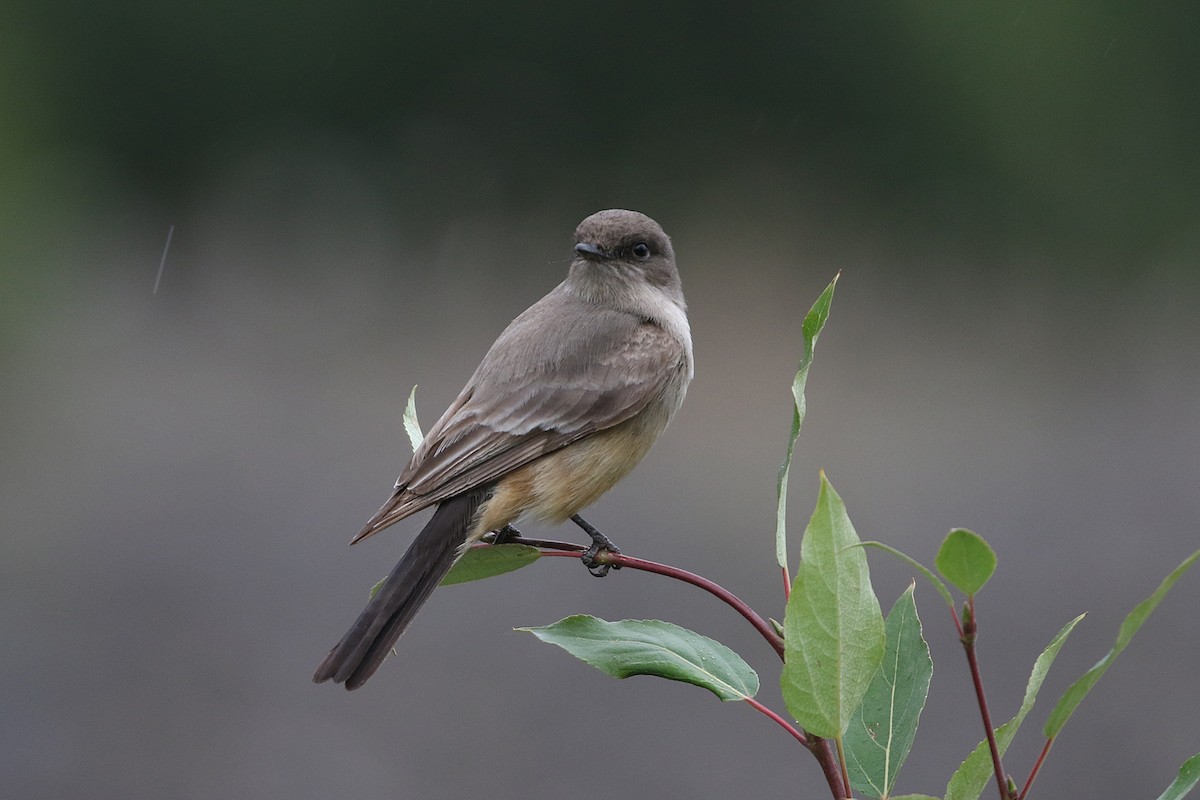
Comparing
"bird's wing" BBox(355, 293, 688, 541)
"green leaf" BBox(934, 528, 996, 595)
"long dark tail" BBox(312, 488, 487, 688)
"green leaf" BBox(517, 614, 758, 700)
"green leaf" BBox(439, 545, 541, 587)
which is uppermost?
"bird's wing" BBox(355, 293, 688, 541)

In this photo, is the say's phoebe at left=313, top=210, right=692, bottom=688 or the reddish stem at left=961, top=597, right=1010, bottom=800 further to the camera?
the say's phoebe at left=313, top=210, right=692, bottom=688

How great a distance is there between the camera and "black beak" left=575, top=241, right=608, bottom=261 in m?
3.07

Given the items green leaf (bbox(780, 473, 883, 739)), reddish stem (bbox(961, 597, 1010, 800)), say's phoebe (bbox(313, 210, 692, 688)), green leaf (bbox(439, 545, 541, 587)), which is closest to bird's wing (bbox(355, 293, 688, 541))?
say's phoebe (bbox(313, 210, 692, 688))

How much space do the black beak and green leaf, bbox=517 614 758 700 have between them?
164cm

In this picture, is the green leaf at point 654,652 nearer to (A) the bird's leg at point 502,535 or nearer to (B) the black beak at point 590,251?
(A) the bird's leg at point 502,535

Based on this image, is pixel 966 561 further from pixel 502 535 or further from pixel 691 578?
pixel 502 535

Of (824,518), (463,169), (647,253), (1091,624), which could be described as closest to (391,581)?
(824,518)

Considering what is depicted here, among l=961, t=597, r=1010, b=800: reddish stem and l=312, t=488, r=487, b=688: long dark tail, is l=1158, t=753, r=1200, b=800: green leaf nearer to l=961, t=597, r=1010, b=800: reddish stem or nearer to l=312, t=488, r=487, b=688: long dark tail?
l=961, t=597, r=1010, b=800: reddish stem

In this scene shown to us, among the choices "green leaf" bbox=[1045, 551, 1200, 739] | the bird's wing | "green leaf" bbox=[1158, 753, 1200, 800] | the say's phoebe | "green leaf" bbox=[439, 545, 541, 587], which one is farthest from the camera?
the bird's wing

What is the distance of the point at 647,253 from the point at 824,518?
2097 mm

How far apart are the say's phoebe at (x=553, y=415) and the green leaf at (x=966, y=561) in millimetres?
1254

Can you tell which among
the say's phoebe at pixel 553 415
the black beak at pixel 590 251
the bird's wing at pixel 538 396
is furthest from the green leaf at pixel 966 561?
the black beak at pixel 590 251

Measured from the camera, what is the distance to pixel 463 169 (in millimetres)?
10773

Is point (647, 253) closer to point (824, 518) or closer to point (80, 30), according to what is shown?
point (824, 518)
